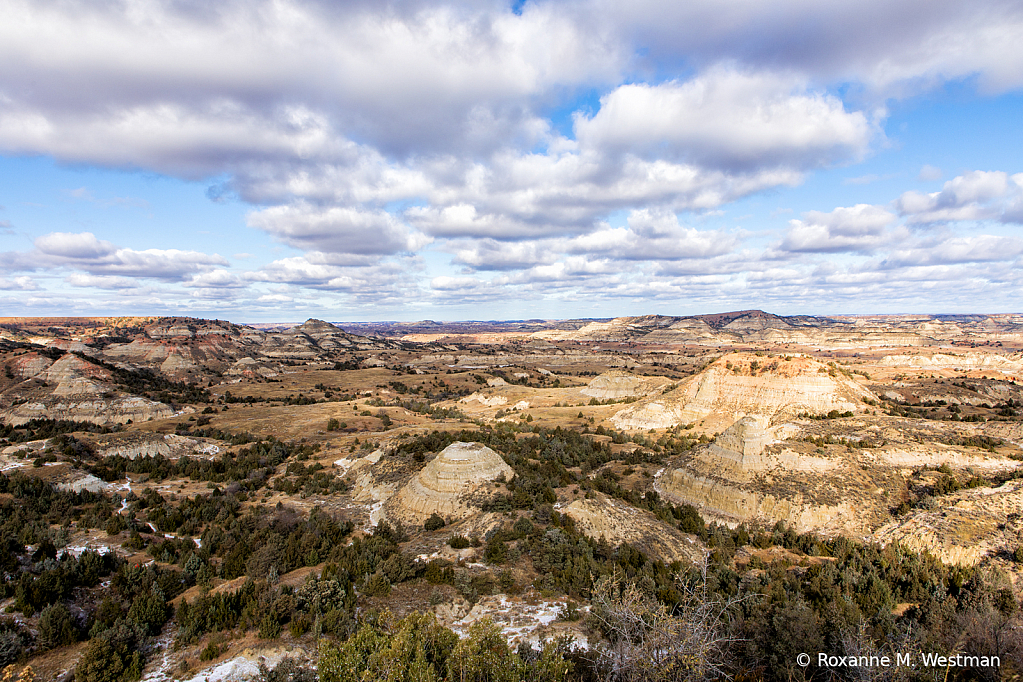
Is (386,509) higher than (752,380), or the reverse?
(752,380)

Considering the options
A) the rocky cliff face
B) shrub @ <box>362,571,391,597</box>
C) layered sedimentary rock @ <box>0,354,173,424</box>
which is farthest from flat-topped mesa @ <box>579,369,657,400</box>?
layered sedimentary rock @ <box>0,354,173,424</box>

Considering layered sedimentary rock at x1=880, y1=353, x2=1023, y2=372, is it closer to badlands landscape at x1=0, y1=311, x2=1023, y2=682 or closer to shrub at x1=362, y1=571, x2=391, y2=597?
badlands landscape at x1=0, y1=311, x2=1023, y2=682

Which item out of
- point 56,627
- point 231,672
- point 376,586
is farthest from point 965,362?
point 56,627

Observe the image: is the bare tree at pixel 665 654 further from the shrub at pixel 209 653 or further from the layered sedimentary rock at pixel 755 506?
the layered sedimentary rock at pixel 755 506

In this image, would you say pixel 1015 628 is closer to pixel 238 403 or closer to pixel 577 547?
pixel 577 547

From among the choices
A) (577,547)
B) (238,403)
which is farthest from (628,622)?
(238,403)

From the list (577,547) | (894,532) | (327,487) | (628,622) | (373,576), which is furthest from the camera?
(327,487)

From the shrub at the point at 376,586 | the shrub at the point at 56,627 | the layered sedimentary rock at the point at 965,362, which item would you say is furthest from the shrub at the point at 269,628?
the layered sedimentary rock at the point at 965,362
